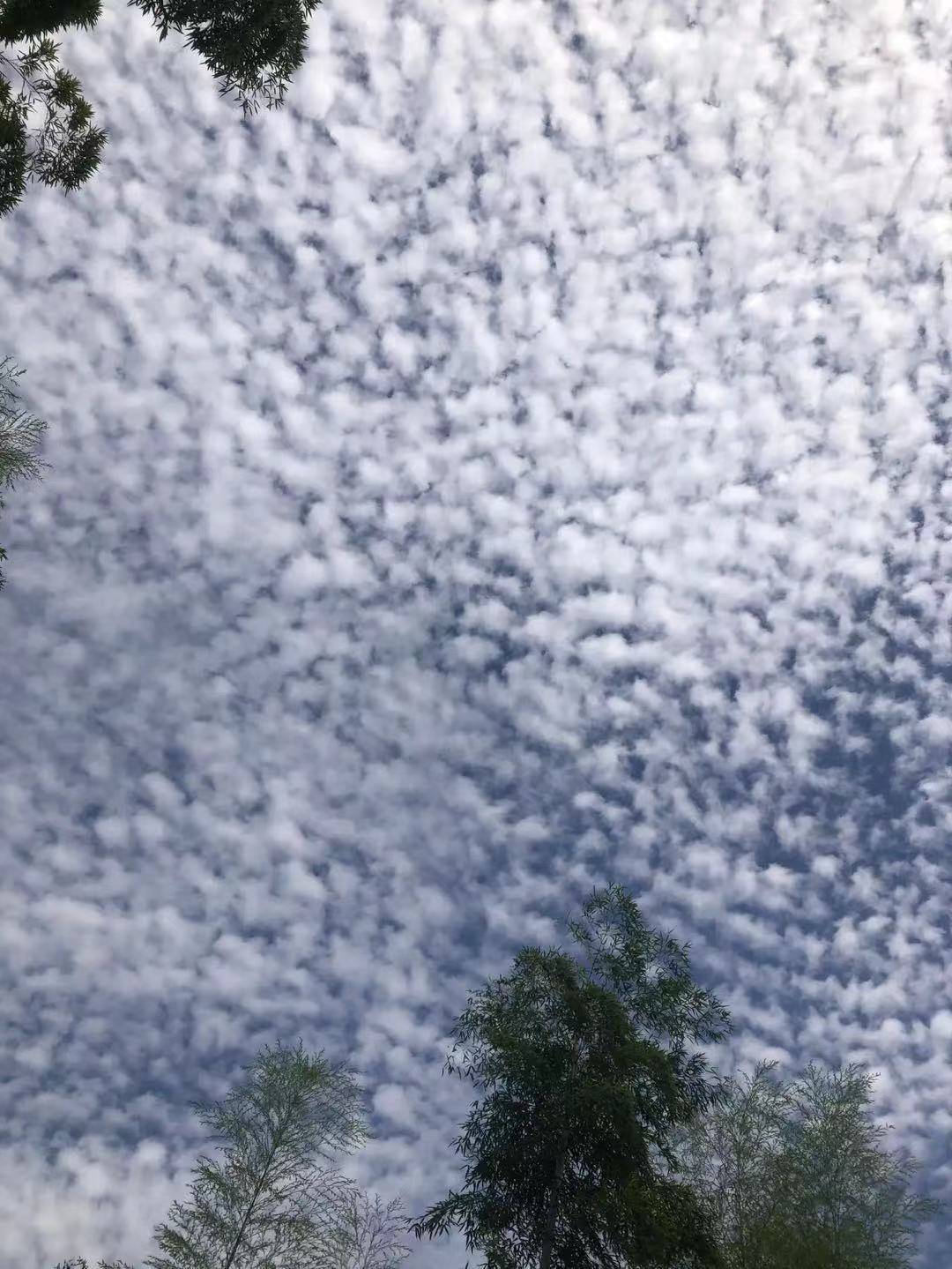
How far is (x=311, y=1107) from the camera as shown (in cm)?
1769

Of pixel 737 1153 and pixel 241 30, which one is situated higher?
pixel 241 30

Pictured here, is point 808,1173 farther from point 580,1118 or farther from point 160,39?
point 160,39

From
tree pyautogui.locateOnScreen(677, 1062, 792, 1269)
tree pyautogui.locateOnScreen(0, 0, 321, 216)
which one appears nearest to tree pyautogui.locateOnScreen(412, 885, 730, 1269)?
tree pyautogui.locateOnScreen(677, 1062, 792, 1269)

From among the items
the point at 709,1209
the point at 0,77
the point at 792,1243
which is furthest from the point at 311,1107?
the point at 0,77

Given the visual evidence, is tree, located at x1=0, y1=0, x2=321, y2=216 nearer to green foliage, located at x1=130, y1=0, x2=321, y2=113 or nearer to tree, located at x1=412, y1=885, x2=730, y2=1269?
green foliage, located at x1=130, y1=0, x2=321, y2=113

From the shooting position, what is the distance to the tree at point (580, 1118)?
47.9ft

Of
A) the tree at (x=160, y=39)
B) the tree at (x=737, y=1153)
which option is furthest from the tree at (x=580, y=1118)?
the tree at (x=160, y=39)

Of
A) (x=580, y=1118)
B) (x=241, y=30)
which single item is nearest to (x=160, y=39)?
(x=241, y=30)

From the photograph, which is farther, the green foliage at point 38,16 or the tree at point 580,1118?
the tree at point 580,1118

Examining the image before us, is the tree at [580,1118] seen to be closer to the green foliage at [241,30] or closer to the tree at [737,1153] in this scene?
the tree at [737,1153]

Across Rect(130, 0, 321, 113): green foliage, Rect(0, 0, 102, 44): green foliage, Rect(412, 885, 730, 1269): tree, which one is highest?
Rect(130, 0, 321, 113): green foliage

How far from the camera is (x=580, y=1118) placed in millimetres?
15547

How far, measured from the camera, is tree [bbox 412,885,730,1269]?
14.6 meters

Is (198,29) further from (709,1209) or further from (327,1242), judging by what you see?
(709,1209)
